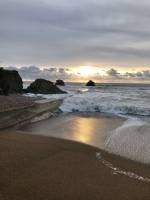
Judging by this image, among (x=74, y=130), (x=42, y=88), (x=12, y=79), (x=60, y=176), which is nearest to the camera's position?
(x=60, y=176)

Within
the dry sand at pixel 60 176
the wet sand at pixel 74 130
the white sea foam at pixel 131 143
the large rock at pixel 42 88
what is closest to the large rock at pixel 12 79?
the large rock at pixel 42 88

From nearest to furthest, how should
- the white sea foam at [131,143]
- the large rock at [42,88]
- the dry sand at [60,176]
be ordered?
the dry sand at [60,176] → the white sea foam at [131,143] → the large rock at [42,88]

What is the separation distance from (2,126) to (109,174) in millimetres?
6120

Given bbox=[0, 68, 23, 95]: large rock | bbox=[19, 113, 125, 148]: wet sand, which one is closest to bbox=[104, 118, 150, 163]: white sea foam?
bbox=[19, 113, 125, 148]: wet sand

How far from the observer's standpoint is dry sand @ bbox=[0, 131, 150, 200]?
5148 millimetres

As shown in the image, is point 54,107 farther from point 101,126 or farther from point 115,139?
point 115,139

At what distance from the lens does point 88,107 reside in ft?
74.3

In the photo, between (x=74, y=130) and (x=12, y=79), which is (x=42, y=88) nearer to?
(x=12, y=79)

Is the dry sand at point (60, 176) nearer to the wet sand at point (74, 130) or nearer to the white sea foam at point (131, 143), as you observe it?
the white sea foam at point (131, 143)

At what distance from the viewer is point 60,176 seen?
19.2ft

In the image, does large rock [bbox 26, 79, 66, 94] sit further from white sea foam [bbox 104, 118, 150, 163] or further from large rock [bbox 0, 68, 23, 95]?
white sea foam [bbox 104, 118, 150, 163]

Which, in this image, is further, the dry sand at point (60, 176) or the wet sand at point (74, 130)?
the wet sand at point (74, 130)

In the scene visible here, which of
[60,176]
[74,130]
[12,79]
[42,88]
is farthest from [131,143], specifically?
[42,88]

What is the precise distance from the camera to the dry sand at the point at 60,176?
515 cm
